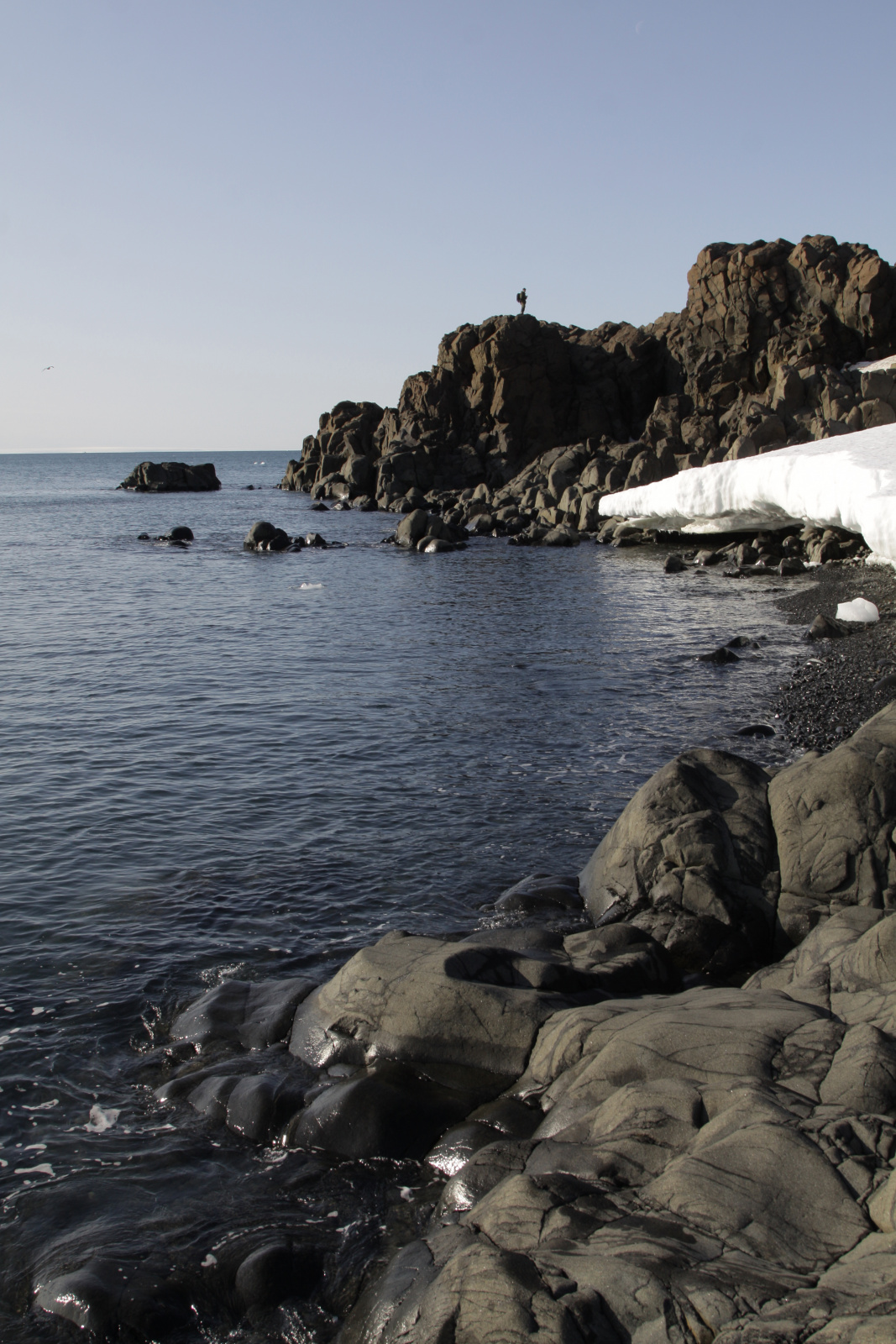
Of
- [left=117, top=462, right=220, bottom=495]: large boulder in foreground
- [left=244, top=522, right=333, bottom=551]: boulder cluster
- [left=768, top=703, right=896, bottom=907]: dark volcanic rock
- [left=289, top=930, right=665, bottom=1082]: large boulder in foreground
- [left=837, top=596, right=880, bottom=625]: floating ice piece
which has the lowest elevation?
[left=289, top=930, right=665, bottom=1082]: large boulder in foreground

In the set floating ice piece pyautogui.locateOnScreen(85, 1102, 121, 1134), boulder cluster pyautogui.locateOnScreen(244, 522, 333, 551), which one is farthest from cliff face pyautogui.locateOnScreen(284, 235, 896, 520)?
floating ice piece pyautogui.locateOnScreen(85, 1102, 121, 1134)

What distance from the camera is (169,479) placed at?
12225 centimetres

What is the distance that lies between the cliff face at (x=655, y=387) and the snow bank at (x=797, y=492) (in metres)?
10.1

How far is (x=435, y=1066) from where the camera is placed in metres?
8.00

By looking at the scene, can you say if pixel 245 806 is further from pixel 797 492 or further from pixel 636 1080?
pixel 797 492

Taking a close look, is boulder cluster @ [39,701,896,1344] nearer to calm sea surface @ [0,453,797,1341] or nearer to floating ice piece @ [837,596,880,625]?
calm sea surface @ [0,453,797,1341]

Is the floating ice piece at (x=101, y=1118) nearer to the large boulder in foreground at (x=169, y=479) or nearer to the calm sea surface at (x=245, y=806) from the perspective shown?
the calm sea surface at (x=245, y=806)

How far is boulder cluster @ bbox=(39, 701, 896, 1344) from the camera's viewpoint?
15.4 ft

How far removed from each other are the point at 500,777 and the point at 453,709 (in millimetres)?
4719

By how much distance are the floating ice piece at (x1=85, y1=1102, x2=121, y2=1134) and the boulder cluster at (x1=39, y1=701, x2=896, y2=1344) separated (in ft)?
1.31

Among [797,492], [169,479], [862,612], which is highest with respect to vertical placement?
[169,479]

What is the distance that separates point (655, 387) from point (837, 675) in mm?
68012

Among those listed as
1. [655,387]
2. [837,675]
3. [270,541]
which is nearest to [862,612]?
[837,675]

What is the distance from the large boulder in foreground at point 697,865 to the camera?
1005 cm
